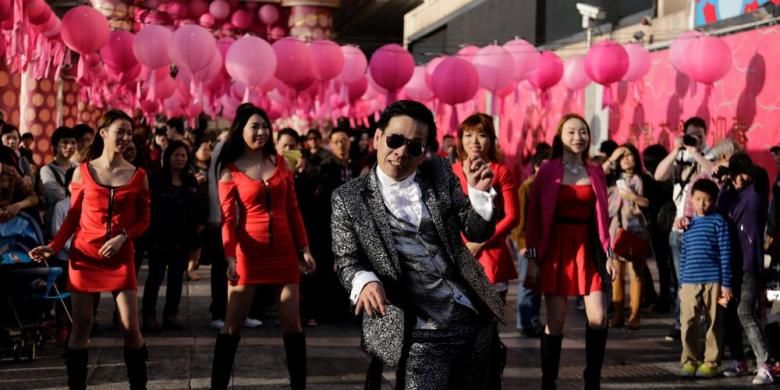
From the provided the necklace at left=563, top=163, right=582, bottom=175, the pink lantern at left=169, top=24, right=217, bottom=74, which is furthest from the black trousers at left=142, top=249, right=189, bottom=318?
the necklace at left=563, top=163, right=582, bottom=175

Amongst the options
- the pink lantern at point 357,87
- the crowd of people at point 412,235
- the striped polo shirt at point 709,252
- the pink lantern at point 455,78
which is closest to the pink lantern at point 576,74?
the pink lantern at point 455,78

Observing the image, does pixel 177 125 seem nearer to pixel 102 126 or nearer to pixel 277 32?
pixel 102 126

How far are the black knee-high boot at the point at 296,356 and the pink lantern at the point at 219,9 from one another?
82.9ft

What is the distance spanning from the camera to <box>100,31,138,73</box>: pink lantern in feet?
46.3

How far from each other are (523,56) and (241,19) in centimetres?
1802

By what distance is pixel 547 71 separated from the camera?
16.0 metres

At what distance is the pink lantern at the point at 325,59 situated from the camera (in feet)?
49.6

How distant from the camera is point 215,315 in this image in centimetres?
1095

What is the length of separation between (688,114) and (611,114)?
9.23 feet

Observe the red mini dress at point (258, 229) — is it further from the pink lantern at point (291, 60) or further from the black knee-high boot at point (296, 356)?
the pink lantern at point (291, 60)

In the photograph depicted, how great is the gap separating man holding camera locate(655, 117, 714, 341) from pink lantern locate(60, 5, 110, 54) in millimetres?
6523

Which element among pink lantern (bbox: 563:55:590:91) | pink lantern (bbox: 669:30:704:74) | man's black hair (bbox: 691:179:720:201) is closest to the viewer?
man's black hair (bbox: 691:179:720:201)

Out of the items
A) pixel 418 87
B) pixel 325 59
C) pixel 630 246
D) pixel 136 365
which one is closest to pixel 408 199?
pixel 136 365

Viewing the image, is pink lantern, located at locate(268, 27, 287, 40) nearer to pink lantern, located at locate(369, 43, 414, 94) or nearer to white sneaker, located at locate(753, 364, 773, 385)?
pink lantern, located at locate(369, 43, 414, 94)
